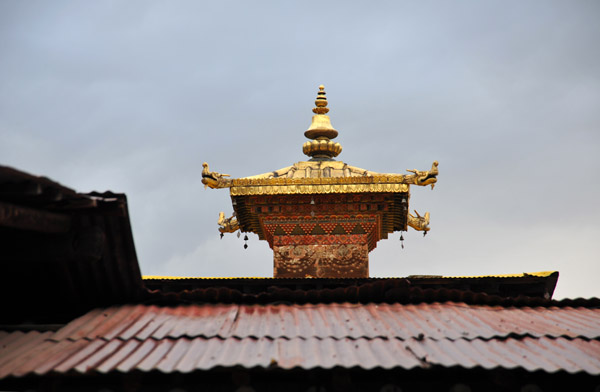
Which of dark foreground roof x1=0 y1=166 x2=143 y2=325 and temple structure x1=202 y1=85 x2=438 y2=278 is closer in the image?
dark foreground roof x1=0 y1=166 x2=143 y2=325

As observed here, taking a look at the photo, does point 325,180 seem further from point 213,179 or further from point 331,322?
point 331,322

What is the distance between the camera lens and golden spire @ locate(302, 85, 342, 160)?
50.4 feet

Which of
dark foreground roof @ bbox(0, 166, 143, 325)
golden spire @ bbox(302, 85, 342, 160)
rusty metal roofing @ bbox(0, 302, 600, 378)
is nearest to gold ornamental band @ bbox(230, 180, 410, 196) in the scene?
golden spire @ bbox(302, 85, 342, 160)

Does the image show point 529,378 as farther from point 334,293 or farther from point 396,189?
point 396,189

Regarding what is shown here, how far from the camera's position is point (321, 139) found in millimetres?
15594

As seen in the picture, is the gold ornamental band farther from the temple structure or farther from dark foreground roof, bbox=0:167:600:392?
dark foreground roof, bbox=0:167:600:392

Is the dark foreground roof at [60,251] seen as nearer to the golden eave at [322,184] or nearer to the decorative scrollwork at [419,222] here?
the golden eave at [322,184]

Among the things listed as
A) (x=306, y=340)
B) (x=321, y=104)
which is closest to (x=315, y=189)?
(x=321, y=104)

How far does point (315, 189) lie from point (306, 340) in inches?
310

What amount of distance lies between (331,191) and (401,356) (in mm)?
8175

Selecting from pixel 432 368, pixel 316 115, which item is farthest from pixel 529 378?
pixel 316 115

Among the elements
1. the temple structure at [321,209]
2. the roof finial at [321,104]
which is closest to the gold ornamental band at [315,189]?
the temple structure at [321,209]

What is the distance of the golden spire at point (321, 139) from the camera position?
15367 mm

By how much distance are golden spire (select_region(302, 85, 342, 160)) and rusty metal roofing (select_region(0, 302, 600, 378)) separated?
8.34 m
